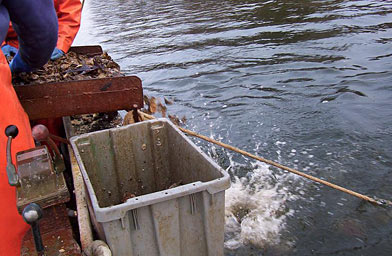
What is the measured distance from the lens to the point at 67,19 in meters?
5.25

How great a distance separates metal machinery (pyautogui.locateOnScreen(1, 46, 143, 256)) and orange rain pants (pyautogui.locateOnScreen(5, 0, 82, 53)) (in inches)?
62.1

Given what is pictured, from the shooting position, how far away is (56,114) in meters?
3.80

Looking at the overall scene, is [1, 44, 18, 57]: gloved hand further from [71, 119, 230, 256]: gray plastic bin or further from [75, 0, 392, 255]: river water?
[75, 0, 392, 255]: river water

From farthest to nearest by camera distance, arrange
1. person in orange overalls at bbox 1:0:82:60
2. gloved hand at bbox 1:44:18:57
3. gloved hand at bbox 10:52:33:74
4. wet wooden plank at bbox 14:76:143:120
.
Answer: person in orange overalls at bbox 1:0:82:60 → gloved hand at bbox 1:44:18:57 → wet wooden plank at bbox 14:76:143:120 → gloved hand at bbox 10:52:33:74

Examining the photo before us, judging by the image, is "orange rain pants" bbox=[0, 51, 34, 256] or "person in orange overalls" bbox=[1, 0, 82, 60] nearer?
"orange rain pants" bbox=[0, 51, 34, 256]

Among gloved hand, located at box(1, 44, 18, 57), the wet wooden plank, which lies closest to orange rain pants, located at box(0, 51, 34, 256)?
the wet wooden plank

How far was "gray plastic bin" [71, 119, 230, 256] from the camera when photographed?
7.18 ft

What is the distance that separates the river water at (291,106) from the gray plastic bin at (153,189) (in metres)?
1.17

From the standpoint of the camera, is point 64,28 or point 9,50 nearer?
point 9,50

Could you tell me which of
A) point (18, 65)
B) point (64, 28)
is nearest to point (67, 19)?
point (64, 28)

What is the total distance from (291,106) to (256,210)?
9.53ft

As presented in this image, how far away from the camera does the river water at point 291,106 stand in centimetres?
383

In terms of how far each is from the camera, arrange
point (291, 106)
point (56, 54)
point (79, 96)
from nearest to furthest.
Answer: point (79, 96)
point (56, 54)
point (291, 106)

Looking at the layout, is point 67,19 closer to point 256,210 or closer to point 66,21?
point 66,21
